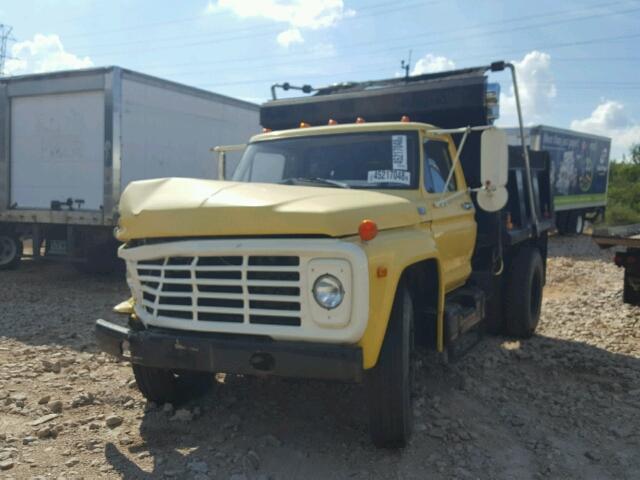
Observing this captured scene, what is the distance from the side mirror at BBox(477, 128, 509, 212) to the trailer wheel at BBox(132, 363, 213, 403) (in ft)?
8.57

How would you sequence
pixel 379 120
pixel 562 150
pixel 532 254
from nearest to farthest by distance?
pixel 379 120 → pixel 532 254 → pixel 562 150

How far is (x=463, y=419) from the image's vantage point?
4.50m

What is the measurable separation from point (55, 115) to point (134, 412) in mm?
7051

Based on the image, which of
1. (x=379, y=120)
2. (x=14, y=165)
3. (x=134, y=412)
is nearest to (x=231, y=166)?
(x=14, y=165)

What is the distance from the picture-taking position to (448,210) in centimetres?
491

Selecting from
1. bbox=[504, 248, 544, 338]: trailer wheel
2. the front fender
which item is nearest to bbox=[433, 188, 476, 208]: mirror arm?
the front fender

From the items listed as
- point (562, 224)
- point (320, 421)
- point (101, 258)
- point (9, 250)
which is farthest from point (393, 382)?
point (562, 224)

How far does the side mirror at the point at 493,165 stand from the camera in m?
4.52

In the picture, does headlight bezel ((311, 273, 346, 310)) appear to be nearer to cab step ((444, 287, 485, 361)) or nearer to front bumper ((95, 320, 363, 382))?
front bumper ((95, 320, 363, 382))

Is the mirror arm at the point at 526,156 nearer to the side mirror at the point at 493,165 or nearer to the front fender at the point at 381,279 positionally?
the side mirror at the point at 493,165

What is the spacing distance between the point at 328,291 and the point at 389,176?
5.37 ft

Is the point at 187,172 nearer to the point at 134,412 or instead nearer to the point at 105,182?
the point at 105,182

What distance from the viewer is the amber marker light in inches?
132

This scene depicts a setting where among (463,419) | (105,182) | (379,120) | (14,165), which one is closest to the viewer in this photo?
(463,419)
